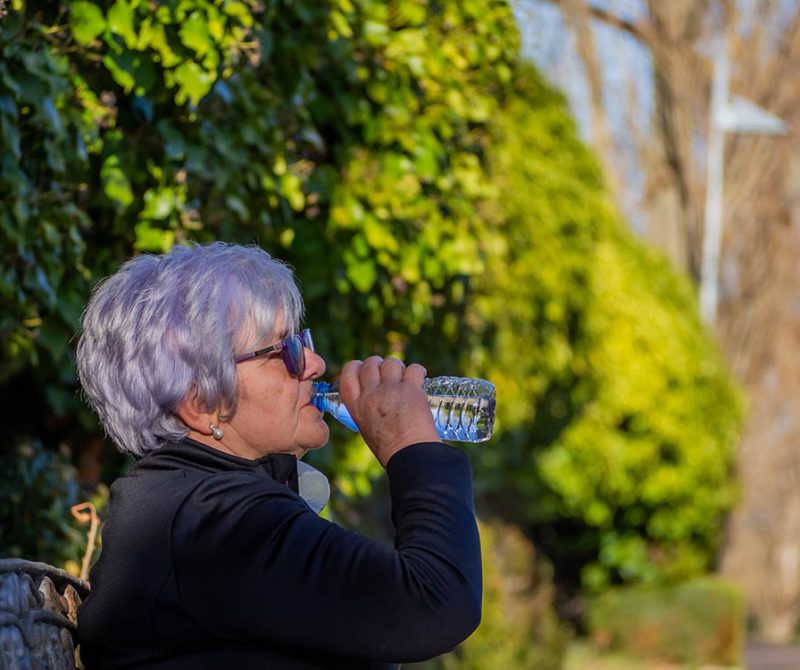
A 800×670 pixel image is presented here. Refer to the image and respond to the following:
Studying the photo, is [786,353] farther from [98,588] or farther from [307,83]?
[98,588]

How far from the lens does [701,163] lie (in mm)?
17125

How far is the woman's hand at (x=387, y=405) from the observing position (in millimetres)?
2014

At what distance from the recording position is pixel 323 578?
182cm

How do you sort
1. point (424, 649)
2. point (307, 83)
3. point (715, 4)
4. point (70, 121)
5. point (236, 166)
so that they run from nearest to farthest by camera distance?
point (424, 649) < point (70, 121) < point (236, 166) < point (307, 83) < point (715, 4)

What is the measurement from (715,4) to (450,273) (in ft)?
41.3

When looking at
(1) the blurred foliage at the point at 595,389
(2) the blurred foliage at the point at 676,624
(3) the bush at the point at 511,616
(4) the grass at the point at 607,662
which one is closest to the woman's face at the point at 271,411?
(1) the blurred foliage at the point at 595,389

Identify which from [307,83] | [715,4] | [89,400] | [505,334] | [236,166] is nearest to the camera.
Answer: [89,400]

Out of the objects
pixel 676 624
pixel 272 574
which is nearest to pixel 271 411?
pixel 272 574

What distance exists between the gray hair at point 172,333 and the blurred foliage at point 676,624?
399 inches

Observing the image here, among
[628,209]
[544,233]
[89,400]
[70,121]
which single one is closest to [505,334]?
[544,233]

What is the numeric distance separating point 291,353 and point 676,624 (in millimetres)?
10358

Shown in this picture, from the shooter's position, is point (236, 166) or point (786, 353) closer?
point (236, 166)

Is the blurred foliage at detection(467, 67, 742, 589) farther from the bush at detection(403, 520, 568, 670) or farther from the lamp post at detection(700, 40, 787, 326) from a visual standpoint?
the lamp post at detection(700, 40, 787, 326)

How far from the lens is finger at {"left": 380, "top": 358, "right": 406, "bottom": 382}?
6.75 feet
